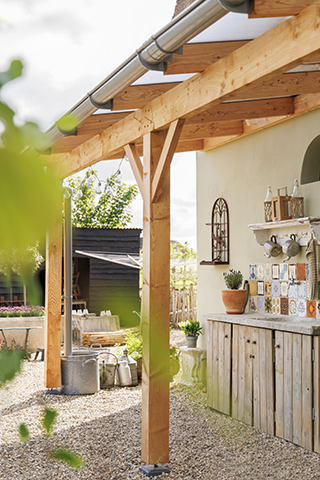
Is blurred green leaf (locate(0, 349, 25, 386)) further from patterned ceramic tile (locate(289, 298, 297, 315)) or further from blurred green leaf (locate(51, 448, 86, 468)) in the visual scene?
patterned ceramic tile (locate(289, 298, 297, 315))

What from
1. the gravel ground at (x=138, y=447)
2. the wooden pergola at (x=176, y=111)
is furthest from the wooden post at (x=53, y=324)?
the wooden pergola at (x=176, y=111)

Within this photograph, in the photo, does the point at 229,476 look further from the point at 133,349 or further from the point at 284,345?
the point at 133,349

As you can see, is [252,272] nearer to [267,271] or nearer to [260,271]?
[260,271]

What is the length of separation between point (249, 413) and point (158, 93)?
124 inches

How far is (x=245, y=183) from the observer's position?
6121 millimetres

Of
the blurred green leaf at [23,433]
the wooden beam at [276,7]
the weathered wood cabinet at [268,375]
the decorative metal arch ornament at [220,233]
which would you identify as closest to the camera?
the blurred green leaf at [23,433]

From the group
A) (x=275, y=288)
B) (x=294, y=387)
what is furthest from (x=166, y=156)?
(x=275, y=288)

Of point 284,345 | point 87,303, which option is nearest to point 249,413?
point 284,345

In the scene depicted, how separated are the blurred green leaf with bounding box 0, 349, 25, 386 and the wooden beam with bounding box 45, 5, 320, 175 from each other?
244 centimetres

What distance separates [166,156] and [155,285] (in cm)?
100

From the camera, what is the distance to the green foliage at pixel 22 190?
28cm

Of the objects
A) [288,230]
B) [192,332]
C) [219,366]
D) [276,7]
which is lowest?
[219,366]

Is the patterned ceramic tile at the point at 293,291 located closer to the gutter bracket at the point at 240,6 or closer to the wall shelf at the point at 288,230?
the wall shelf at the point at 288,230

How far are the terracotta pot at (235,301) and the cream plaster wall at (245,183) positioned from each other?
434 millimetres
